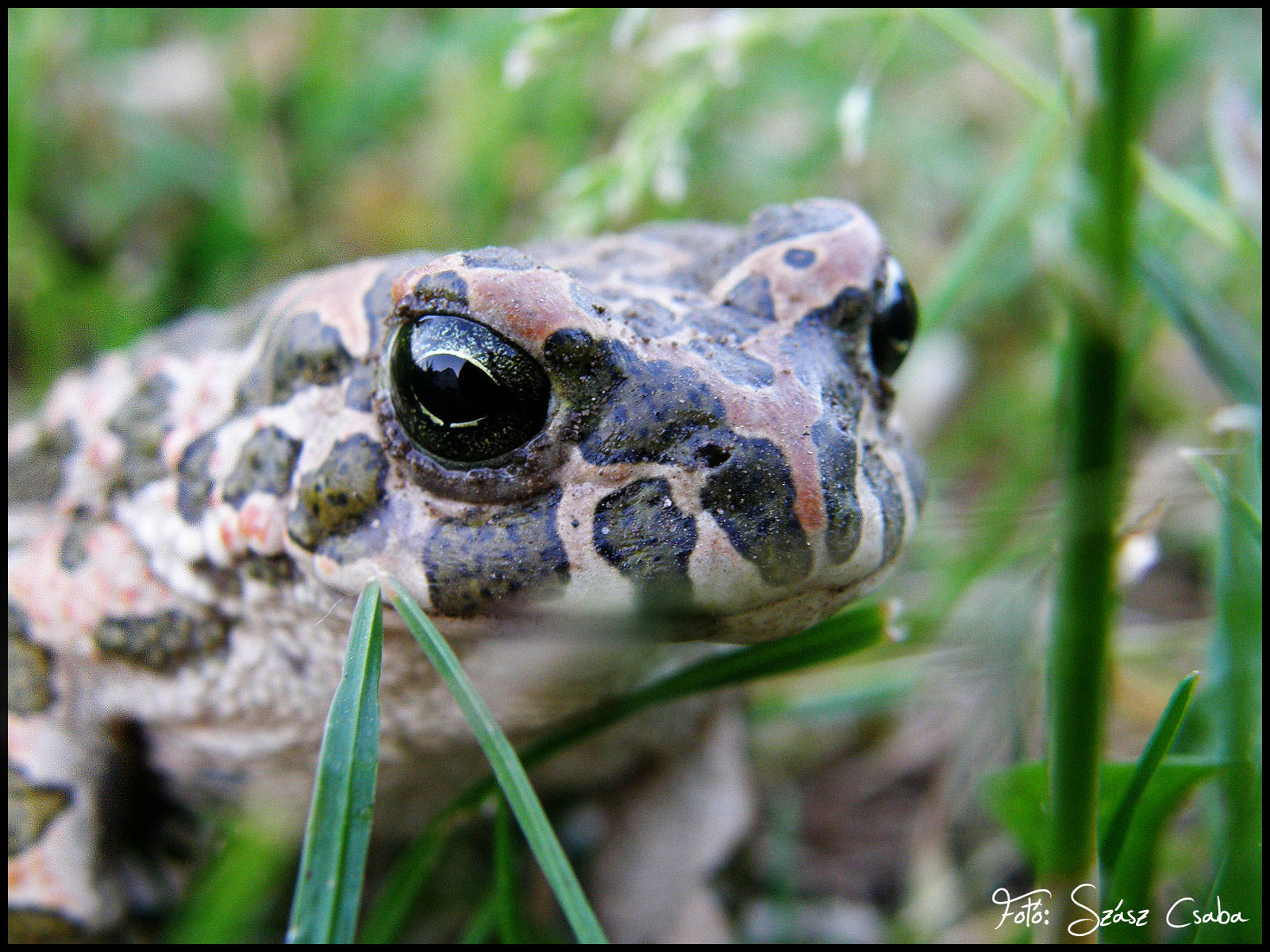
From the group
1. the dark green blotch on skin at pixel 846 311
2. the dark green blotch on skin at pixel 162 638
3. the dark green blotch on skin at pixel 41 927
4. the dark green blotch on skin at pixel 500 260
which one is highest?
the dark green blotch on skin at pixel 500 260

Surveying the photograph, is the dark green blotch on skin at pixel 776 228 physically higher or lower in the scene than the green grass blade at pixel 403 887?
higher

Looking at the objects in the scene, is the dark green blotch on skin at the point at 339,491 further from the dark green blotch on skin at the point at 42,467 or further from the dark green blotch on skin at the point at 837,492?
the dark green blotch on skin at the point at 42,467

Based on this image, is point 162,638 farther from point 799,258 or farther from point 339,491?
point 799,258

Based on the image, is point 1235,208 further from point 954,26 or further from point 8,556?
point 8,556

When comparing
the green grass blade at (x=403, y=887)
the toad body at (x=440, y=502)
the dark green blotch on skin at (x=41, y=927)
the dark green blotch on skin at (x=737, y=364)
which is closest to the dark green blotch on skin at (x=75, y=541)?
the toad body at (x=440, y=502)

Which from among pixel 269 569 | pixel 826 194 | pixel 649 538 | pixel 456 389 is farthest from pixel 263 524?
pixel 826 194
